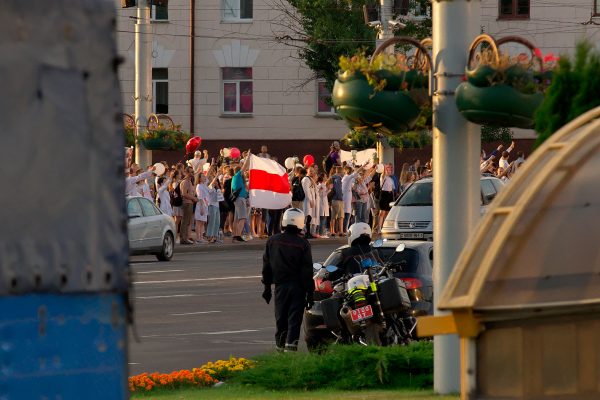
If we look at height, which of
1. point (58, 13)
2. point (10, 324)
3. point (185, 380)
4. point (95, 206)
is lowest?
point (185, 380)

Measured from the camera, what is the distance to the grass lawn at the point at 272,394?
1330 centimetres

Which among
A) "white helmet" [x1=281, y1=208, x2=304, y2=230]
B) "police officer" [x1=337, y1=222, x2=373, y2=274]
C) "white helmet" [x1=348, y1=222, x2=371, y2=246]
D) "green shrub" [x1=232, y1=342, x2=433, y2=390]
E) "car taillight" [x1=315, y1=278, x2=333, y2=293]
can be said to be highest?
"white helmet" [x1=281, y1=208, x2=304, y2=230]

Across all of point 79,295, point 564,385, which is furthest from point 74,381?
point 564,385

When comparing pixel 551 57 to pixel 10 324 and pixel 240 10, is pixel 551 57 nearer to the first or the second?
pixel 10 324

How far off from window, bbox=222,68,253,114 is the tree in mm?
3016

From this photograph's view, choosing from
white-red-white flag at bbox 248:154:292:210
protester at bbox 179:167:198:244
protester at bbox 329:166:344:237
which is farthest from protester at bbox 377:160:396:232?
protester at bbox 179:167:198:244

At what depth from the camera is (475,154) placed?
1312 centimetres

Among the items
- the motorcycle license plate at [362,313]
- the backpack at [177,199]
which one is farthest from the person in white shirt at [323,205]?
the motorcycle license plate at [362,313]

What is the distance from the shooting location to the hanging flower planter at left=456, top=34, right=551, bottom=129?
12.1 metres

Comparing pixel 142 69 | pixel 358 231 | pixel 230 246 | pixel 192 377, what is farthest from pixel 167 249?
pixel 192 377

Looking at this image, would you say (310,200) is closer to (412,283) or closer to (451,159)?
(412,283)

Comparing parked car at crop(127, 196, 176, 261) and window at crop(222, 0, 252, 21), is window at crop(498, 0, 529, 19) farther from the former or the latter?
parked car at crop(127, 196, 176, 261)

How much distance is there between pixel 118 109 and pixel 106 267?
21.5 inches

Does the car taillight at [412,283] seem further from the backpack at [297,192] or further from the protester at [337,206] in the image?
the protester at [337,206]
